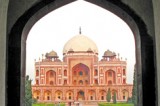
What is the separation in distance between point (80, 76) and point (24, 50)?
38436 millimetres

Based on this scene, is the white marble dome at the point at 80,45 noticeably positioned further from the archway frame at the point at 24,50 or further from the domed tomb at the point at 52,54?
the archway frame at the point at 24,50

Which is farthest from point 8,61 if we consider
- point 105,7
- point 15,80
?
point 105,7

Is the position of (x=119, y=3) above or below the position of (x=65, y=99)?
above

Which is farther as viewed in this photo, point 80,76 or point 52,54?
point 52,54

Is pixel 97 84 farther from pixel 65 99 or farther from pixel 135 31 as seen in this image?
pixel 135 31

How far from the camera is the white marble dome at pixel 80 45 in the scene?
44688mm

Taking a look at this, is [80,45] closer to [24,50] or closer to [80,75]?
[80,75]

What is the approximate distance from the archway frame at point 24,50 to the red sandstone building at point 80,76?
3660 cm

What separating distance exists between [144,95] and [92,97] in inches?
1485

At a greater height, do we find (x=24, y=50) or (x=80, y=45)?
(x=80, y=45)

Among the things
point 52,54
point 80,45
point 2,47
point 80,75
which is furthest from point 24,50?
point 52,54

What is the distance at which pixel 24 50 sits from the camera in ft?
25.5

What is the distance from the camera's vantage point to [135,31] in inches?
303

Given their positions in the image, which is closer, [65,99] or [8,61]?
→ [8,61]
